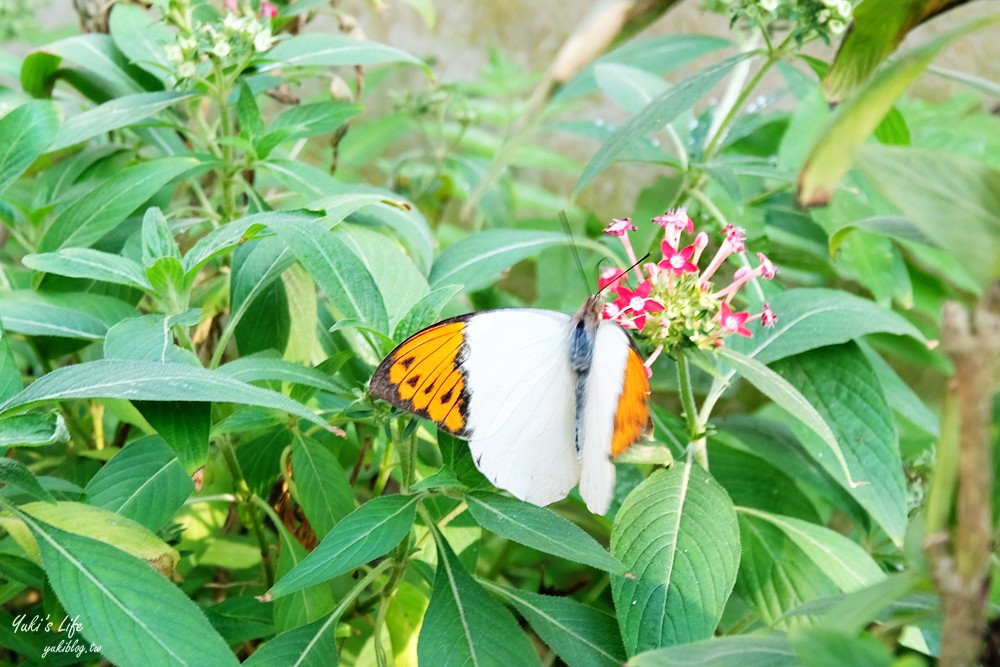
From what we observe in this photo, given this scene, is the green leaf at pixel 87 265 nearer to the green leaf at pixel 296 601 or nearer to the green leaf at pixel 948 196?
the green leaf at pixel 296 601

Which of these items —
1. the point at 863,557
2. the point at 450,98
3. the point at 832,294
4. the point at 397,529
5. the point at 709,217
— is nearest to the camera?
the point at 397,529

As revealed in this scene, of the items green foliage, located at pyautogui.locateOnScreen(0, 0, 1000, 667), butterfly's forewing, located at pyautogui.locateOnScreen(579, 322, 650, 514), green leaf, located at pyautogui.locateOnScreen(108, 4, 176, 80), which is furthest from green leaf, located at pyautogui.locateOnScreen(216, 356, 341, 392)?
green leaf, located at pyautogui.locateOnScreen(108, 4, 176, 80)

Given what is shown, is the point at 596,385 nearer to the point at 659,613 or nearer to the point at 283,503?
the point at 659,613

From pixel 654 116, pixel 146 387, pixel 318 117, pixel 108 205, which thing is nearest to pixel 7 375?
pixel 146 387

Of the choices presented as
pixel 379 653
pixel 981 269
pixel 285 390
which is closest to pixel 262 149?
pixel 285 390

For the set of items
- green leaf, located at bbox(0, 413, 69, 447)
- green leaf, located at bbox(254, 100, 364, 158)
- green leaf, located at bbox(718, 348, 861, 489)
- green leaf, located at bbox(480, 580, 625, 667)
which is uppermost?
→ green leaf, located at bbox(254, 100, 364, 158)

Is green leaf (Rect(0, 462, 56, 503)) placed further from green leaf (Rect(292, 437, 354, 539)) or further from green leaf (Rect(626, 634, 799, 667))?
green leaf (Rect(626, 634, 799, 667))

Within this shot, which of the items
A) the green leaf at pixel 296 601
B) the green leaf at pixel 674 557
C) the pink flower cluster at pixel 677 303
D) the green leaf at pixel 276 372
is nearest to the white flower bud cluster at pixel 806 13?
the pink flower cluster at pixel 677 303
